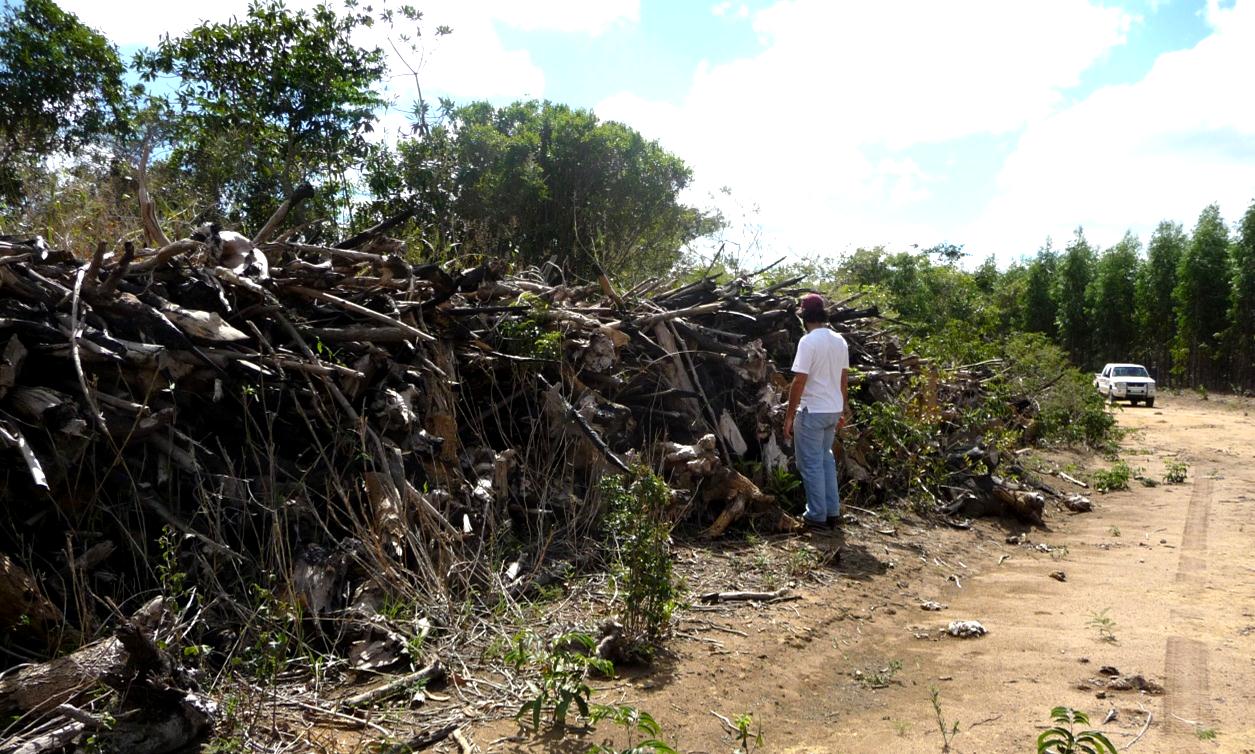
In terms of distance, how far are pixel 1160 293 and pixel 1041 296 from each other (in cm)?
756

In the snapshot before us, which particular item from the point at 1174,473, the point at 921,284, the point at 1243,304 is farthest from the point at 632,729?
the point at 1243,304

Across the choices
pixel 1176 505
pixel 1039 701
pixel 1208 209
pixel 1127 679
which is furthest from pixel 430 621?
pixel 1208 209

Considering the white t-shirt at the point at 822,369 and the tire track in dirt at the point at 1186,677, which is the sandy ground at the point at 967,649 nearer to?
the tire track in dirt at the point at 1186,677

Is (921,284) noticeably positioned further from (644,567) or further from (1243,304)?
(1243,304)

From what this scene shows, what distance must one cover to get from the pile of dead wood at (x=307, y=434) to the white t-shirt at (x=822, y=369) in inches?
27.9

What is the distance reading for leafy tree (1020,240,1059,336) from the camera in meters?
41.0

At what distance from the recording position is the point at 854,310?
8.91 m

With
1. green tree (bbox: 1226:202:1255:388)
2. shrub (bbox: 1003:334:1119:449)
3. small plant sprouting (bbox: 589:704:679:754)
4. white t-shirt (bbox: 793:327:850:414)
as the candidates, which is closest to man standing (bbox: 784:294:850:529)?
white t-shirt (bbox: 793:327:850:414)

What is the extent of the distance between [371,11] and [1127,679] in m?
11.7

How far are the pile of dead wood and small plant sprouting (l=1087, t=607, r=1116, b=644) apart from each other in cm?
202

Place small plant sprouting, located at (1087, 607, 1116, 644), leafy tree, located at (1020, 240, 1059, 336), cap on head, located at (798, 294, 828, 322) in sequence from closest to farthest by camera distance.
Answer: small plant sprouting, located at (1087, 607, 1116, 644) < cap on head, located at (798, 294, 828, 322) < leafy tree, located at (1020, 240, 1059, 336)

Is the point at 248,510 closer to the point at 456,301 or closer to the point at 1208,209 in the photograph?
the point at 456,301

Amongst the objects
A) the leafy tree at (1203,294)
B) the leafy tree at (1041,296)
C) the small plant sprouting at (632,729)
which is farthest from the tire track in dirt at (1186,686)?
the leafy tree at (1041,296)

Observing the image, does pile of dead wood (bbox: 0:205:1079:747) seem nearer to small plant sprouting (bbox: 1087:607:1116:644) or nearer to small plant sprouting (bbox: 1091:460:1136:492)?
small plant sprouting (bbox: 1087:607:1116:644)
